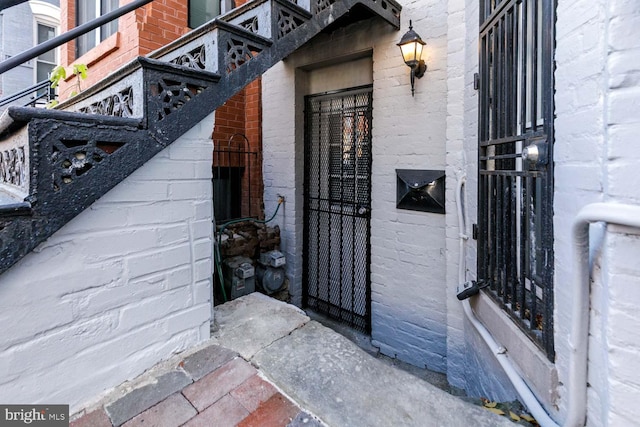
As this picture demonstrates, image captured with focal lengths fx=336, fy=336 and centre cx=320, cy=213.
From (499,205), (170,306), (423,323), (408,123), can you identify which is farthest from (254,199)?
(499,205)

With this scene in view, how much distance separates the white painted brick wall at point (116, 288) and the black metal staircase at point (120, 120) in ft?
0.41

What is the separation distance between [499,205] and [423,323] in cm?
165

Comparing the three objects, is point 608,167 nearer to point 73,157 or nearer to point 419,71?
point 73,157

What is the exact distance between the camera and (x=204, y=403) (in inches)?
58.3

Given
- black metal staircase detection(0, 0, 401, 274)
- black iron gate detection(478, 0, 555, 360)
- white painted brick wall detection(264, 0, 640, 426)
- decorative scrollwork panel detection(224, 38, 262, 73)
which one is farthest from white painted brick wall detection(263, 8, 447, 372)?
decorative scrollwork panel detection(224, 38, 262, 73)

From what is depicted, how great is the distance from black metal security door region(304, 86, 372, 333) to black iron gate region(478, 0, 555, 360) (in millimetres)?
1540

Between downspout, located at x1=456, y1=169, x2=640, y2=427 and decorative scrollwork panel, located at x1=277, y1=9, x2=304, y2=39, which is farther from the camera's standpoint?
decorative scrollwork panel, located at x1=277, y1=9, x2=304, y2=39

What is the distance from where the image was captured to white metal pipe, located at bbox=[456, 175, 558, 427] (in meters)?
1.48

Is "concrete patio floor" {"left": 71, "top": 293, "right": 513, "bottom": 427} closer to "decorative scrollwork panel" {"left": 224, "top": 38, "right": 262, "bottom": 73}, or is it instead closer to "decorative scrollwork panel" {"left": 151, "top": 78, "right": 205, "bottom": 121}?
"decorative scrollwork panel" {"left": 151, "top": 78, "right": 205, "bottom": 121}

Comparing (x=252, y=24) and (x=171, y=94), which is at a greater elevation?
(x=252, y=24)

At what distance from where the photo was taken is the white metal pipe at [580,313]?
112 centimetres

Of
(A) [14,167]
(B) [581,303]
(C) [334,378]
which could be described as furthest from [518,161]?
(A) [14,167]

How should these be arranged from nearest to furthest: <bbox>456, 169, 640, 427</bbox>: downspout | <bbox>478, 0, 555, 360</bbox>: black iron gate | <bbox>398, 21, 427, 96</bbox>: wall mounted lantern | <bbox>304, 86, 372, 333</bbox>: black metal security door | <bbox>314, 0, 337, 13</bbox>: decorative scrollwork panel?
<bbox>456, 169, 640, 427</bbox>: downspout < <bbox>478, 0, 555, 360</bbox>: black iron gate < <bbox>314, 0, 337, 13</bbox>: decorative scrollwork panel < <bbox>398, 21, 427, 96</bbox>: wall mounted lantern < <bbox>304, 86, 372, 333</bbox>: black metal security door

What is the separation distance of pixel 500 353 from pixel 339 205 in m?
2.35
